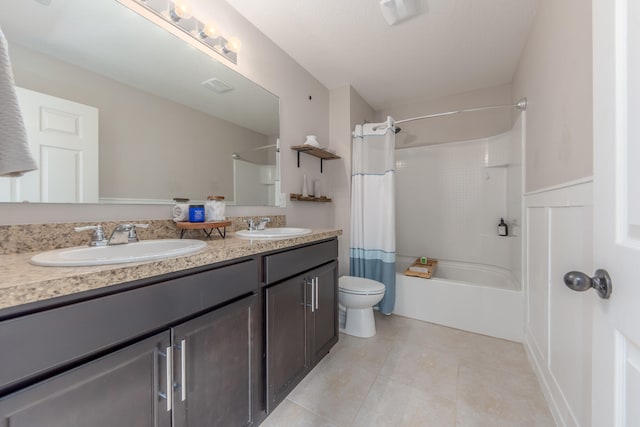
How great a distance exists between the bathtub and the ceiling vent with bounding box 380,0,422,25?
2013 millimetres

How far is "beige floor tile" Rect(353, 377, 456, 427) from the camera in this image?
1.21 m

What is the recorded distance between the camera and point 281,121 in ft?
6.48

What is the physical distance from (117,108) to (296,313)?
1.27m

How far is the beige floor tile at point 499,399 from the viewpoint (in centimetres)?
121

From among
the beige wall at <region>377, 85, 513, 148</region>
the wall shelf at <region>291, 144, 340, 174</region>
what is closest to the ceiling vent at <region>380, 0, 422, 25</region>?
the wall shelf at <region>291, 144, 340, 174</region>

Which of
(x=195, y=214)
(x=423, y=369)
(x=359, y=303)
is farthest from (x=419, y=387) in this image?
(x=195, y=214)

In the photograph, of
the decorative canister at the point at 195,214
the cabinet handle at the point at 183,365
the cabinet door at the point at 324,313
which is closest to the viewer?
the cabinet handle at the point at 183,365

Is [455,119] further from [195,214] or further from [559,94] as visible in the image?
[195,214]

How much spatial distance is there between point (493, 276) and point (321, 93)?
257cm

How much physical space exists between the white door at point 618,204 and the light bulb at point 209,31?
5.29 feet

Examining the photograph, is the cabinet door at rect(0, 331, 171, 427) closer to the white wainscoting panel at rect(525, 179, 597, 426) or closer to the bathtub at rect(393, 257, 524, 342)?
the white wainscoting panel at rect(525, 179, 597, 426)

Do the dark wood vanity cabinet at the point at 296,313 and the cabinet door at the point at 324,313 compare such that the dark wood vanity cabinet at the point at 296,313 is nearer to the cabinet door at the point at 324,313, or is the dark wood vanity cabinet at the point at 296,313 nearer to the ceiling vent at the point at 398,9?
the cabinet door at the point at 324,313

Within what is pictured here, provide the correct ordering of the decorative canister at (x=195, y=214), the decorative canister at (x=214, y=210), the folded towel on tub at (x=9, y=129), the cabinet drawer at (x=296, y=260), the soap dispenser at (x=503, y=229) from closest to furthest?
the folded towel on tub at (x=9, y=129) → the cabinet drawer at (x=296, y=260) → the decorative canister at (x=195, y=214) → the decorative canister at (x=214, y=210) → the soap dispenser at (x=503, y=229)

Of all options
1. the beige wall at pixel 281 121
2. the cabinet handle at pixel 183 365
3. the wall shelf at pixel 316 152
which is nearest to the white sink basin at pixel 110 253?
the beige wall at pixel 281 121
